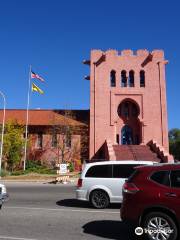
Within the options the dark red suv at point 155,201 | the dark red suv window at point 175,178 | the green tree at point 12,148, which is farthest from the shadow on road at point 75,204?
the green tree at point 12,148

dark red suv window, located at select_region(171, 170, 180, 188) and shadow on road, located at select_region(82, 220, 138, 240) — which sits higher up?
dark red suv window, located at select_region(171, 170, 180, 188)

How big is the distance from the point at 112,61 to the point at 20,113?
1661 centimetres

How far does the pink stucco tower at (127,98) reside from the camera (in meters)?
41.9

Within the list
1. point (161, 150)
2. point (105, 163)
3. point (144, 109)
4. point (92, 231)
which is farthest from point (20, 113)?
point (92, 231)

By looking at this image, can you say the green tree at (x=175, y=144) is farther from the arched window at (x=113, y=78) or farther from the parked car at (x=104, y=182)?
the parked car at (x=104, y=182)

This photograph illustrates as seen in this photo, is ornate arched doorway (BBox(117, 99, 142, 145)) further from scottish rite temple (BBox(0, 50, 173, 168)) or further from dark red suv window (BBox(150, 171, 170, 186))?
dark red suv window (BBox(150, 171, 170, 186))

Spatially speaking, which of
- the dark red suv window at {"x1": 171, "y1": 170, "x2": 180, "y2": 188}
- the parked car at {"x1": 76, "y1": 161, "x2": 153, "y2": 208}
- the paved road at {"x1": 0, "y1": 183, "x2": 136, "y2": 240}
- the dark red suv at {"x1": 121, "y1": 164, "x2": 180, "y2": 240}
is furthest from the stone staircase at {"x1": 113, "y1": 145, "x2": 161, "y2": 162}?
the dark red suv window at {"x1": 171, "y1": 170, "x2": 180, "y2": 188}

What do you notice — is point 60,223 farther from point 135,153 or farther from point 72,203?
point 135,153

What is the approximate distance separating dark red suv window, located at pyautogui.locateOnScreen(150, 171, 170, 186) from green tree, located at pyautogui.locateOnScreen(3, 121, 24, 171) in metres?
35.7

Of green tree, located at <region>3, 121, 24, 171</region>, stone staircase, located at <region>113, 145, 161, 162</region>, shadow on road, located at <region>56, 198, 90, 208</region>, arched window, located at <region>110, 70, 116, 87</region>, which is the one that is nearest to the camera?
shadow on road, located at <region>56, 198, 90, 208</region>

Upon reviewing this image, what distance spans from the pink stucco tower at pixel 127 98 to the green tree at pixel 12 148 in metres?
9.24

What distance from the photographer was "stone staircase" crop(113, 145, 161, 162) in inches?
1444

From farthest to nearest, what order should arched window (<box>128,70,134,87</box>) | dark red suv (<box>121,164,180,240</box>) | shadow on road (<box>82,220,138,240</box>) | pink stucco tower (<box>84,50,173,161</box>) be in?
arched window (<box>128,70,134,87</box>), pink stucco tower (<box>84,50,173,161</box>), shadow on road (<box>82,220,138,240</box>), dark red suv (<box>121,164,180,240</box>)

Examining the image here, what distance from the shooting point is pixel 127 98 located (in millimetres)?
43188
